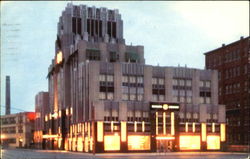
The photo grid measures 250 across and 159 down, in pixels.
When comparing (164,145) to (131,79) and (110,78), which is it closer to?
(131,79)

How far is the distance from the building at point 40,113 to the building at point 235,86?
169 feet

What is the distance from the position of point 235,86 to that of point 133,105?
41.8m

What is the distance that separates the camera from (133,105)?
100188mm

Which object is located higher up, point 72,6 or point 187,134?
point 72,6

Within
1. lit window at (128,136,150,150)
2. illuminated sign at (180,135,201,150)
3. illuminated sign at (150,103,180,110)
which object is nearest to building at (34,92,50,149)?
illuminated sign at (150,103,180,110)

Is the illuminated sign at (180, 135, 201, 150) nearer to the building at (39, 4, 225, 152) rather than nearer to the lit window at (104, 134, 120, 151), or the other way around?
the building at (39, 4, 225, 152)

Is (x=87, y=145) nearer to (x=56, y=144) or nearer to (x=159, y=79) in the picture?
(x=159, y=79)

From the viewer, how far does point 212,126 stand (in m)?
107

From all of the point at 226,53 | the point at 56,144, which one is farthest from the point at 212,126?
the point at 56,144

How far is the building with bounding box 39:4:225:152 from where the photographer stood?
97375 millimetres

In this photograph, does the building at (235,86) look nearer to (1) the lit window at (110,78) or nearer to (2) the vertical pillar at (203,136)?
→ (2) the vertical pillar at (203,136)

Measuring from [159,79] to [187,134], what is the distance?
42.0 ft

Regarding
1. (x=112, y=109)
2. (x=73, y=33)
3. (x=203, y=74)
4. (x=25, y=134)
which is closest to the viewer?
(x=112, y=109)

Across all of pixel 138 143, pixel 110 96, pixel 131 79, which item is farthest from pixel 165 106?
pixel 110 96
